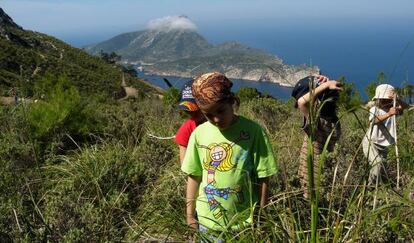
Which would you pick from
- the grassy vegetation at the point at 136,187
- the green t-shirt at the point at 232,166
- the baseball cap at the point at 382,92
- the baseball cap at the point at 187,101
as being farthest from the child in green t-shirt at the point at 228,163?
the baseball cap at the point at 382,92

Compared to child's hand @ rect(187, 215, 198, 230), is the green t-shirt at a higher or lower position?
higher

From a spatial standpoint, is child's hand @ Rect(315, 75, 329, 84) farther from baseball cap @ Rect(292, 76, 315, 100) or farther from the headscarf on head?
the headscarf on head

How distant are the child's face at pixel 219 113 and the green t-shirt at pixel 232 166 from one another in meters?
0.09

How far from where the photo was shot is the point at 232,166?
2244mm

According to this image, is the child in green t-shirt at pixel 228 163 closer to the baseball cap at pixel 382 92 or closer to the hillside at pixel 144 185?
the hillside at pixel 144 185

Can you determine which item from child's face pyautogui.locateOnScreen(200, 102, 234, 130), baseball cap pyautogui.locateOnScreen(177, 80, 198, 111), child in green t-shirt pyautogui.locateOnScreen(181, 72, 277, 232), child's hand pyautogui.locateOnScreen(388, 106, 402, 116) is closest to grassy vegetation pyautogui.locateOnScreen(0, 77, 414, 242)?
child in green t-shirt pyautogui.locateOnScreen(181, 72, 277, 232)

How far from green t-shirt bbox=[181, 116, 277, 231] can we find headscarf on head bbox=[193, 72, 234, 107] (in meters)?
0.22

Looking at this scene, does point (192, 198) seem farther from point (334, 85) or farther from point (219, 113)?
point (334, 85)

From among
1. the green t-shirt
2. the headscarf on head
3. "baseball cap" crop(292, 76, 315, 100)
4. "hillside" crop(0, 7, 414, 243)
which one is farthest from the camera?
"baseball cap" crop(292, 76, 315, 100)

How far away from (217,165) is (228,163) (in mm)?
56

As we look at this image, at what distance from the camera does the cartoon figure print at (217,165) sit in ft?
7.36

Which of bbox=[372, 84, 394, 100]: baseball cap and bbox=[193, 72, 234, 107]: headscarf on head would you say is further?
bbox=[372, 84, 394, 100]: baseball cap

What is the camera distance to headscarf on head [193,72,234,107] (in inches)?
82.4

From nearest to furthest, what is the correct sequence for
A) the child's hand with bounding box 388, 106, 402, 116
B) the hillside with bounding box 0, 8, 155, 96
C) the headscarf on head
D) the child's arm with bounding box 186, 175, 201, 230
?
the headscarf on head
the child's arm with bounding box 186, 175, 201, 230
the child's hand with bounding box 388, 106, 402, 116
the hillside with bounding box 0, 8, 155, 96
